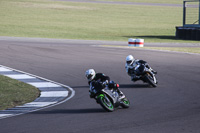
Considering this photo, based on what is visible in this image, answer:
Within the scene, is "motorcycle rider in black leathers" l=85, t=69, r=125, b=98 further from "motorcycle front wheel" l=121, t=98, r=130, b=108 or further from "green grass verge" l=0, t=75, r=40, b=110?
"green grass verge" l=0, t=75, r=40, b=110

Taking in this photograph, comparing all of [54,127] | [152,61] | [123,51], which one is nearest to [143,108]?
[54,127]

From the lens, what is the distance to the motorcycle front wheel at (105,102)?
10.4 metres

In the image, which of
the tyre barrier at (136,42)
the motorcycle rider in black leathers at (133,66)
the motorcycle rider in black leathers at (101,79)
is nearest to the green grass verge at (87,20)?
the tyre barrier at (136,42)

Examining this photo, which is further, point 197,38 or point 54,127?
point 197,38

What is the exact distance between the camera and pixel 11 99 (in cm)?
1253

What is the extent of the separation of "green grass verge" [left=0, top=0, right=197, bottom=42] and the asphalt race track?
48.7 ft

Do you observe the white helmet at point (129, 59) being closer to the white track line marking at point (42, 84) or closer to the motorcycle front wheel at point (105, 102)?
the white track line marking at point (42, 84)

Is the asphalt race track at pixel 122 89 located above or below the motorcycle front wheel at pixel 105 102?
below

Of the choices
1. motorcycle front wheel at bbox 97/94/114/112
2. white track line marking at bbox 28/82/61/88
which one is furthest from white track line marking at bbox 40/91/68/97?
motorcycle front wheel at bbox 97/94/114/112

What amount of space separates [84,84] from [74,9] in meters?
47.3

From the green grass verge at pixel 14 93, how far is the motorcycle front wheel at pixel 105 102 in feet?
8.53

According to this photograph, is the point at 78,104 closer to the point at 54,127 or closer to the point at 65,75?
the point at 54,127

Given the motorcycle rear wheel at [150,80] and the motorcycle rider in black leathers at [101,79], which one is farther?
the motorcycle rear wheel at [150,80]

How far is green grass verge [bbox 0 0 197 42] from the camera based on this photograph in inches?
1619
